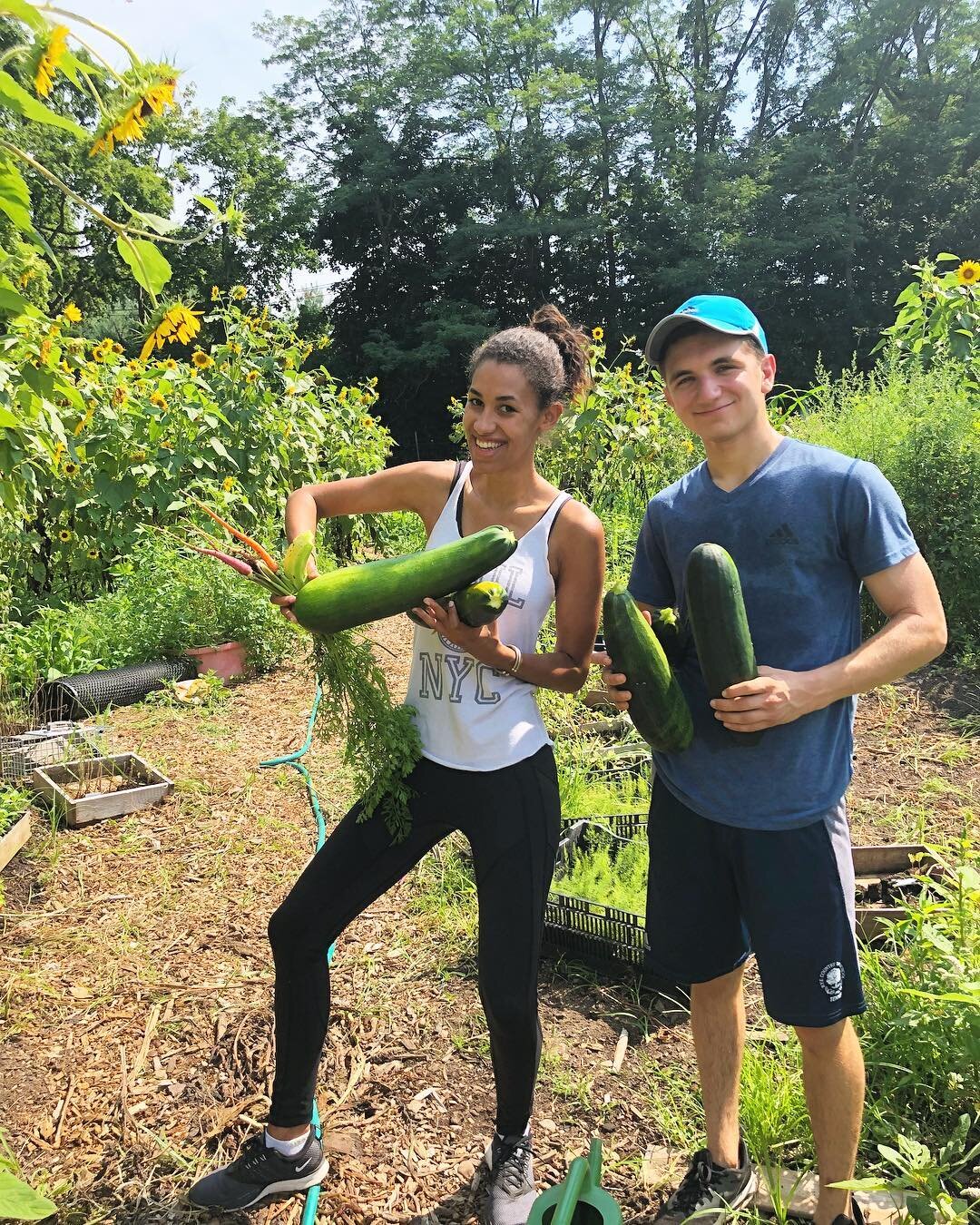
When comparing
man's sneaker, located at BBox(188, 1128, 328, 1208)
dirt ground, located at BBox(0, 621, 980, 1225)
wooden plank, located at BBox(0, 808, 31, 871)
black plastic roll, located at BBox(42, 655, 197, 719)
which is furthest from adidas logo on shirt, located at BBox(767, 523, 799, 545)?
black plastic roll, located at BBox(42, 655, 197, 719)

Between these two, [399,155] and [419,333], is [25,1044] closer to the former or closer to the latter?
[419,333]

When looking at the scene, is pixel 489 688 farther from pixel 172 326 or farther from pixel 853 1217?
pixel 853 1217

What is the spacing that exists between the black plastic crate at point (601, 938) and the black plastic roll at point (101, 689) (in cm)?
381

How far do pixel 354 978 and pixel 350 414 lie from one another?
809 centimetres

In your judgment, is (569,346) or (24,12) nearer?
(24,12)

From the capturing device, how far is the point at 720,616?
1732mm

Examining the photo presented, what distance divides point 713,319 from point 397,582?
89cm

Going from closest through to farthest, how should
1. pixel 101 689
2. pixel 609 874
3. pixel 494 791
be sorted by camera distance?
pixel 494 791, pixel 609 874, pixel 101 689

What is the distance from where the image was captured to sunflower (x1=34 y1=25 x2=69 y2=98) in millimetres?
1202

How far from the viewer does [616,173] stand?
3047cm

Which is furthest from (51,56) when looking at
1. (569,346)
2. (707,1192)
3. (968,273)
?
(968,273)

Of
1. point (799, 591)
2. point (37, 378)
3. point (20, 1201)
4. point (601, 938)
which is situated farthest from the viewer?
point (601, 938)

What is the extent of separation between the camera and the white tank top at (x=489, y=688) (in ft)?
6.92

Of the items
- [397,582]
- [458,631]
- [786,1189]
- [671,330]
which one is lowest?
[786,1189]
